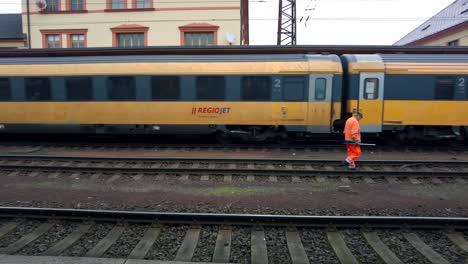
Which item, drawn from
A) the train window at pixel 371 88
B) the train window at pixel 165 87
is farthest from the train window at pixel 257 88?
the train window at pixel 371 88

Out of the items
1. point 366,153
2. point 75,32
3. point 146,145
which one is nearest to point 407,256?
point 366,153

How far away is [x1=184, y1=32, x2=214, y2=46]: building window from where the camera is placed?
83.0ft

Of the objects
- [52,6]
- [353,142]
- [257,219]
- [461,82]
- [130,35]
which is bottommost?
[257,219]

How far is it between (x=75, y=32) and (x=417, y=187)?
25788mm

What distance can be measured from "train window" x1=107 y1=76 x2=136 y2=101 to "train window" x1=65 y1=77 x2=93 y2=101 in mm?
748

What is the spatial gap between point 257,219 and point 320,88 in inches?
295

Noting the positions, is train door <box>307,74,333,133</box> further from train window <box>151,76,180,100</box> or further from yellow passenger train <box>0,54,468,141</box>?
train window <box>151,76,180,100</box>

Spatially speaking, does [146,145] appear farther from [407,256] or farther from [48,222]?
[407,256]

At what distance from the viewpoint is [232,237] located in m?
4.90

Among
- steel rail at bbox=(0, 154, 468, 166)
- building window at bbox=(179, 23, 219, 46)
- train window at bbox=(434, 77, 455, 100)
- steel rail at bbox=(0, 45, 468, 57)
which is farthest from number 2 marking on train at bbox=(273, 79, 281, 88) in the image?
building window at bbox=(179, 23, 219, 46)

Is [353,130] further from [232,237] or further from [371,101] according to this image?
[232,237]

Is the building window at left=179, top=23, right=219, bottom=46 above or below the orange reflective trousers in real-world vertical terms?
above

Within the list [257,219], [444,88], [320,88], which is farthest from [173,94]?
[444,88]

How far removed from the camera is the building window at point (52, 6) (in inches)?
1022
